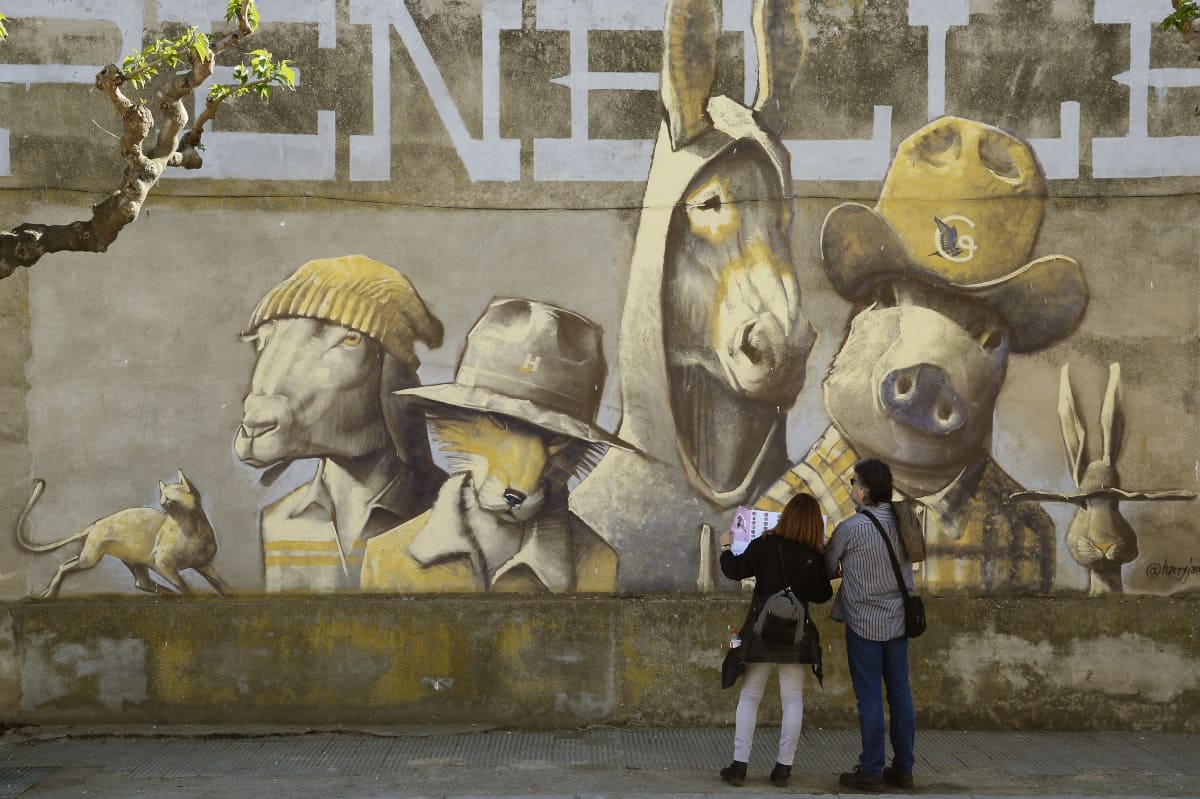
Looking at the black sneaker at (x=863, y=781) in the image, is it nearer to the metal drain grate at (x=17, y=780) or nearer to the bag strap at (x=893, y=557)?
the bag strap at (x=893, y=557)

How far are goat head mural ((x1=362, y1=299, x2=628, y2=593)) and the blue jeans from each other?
181 centimetres

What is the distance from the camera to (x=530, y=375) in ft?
23.6

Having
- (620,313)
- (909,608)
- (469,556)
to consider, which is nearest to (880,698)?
(909,608)

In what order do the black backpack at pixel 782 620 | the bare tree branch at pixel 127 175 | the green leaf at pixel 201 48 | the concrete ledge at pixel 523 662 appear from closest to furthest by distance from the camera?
the green leaf at pixel 201 48
the bare tree branch at pixel 127 175
the black backpack at pixel 782 620
the concrete ledge at pixel 523 662

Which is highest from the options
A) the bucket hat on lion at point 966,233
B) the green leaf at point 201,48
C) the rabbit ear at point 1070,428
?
the green leaf at point 201,48

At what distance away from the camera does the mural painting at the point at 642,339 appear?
7.14 meters

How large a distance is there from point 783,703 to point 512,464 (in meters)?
2.26

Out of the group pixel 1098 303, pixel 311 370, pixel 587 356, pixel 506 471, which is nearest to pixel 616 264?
pixel 587 356

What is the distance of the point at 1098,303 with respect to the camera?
724cm

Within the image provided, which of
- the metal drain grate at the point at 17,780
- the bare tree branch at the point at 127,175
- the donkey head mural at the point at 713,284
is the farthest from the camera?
the donkey head mural at the point at 713,284

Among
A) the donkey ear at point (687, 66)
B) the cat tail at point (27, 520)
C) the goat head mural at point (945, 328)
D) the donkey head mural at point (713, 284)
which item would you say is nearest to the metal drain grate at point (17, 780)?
the cat tail at point (27, 520)

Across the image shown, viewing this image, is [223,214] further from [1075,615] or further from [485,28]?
[1075,615]

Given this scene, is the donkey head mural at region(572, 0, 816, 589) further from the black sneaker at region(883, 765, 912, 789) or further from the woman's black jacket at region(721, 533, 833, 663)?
the black sneaker at region(883, 765, 912, 789)

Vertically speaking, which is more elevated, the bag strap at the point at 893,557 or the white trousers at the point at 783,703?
the bag strap at the point at 893,557
